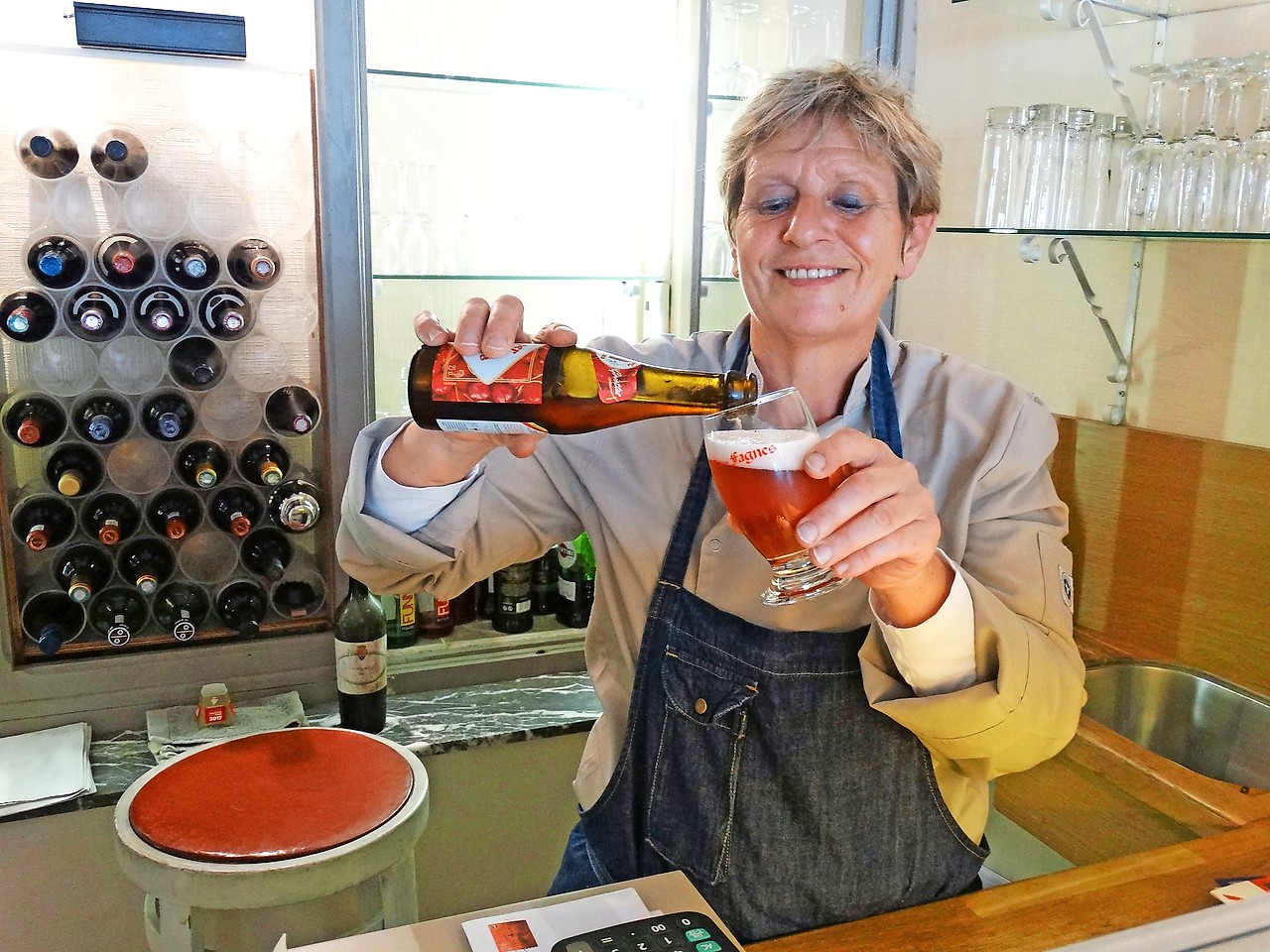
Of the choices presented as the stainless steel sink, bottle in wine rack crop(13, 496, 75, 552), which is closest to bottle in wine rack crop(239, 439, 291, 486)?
bottle in wine rack crop(13, 496, 75, 552)

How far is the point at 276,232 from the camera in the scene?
77.1 inches

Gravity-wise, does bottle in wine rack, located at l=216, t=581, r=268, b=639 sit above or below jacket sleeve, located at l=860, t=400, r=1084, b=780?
below

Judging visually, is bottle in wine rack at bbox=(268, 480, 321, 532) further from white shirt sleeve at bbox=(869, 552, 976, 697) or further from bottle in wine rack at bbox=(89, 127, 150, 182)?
white shirt sleeve at bbox=(869, 552, 976, 697)

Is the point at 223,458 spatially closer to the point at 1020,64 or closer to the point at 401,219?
the point at 401,219

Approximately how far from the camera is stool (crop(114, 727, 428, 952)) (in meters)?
1.38

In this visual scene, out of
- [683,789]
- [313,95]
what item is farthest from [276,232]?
[683,789]

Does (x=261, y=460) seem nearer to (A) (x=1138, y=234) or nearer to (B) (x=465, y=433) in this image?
(B) (x=465, y=433)

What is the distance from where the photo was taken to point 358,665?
196 cm

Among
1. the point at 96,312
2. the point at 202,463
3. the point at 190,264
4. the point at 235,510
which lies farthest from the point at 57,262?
the point at 235,510

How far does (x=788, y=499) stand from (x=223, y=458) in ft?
4.66

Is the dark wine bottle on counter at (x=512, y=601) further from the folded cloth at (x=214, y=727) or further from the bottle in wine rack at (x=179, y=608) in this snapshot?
the bottle in wine rack at (x=179, y=608)

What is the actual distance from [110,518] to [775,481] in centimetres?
148

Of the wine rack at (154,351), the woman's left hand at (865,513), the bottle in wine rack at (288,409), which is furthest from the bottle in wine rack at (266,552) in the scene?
the woman's left hand at (865,513)

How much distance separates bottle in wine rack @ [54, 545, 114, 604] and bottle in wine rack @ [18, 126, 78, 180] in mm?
665
